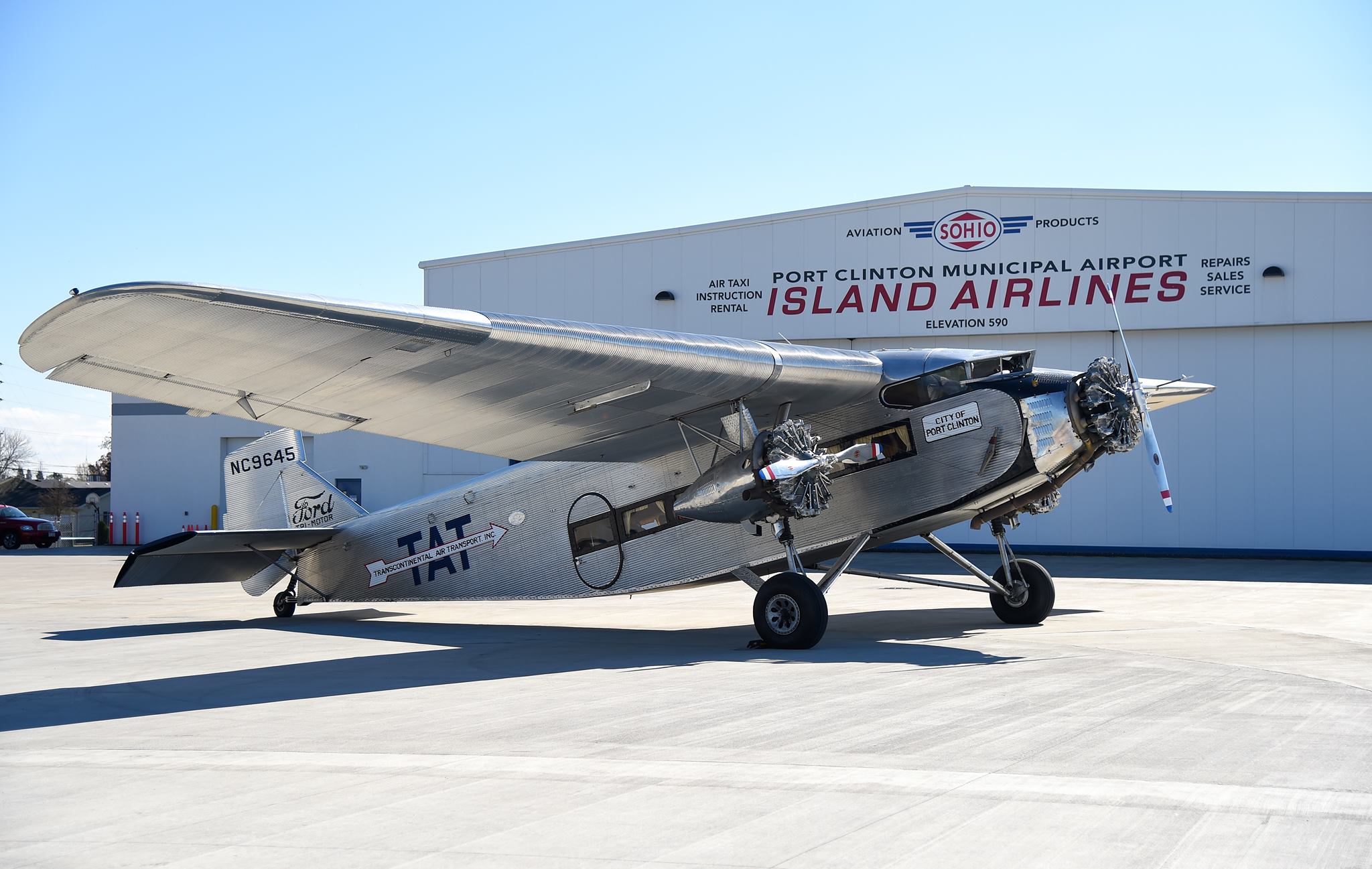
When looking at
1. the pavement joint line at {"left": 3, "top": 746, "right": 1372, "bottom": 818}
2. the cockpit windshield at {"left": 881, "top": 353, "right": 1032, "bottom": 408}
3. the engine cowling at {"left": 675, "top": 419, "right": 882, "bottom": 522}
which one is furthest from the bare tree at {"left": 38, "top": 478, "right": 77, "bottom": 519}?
the pavement joint line at {"left": 3, "top": 746, "right": 1372, "bottom": 818}

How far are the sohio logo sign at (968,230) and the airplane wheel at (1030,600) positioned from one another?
20.3 meters

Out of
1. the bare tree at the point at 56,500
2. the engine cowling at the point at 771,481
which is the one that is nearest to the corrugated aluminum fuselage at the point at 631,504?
the engine cowling at the point at 771,481

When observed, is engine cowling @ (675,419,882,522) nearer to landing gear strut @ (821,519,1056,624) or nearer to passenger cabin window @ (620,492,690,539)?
passenger cabin window @ (620,492,690,539)

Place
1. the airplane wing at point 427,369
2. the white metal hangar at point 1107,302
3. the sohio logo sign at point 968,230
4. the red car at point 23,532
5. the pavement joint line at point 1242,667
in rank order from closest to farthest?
the airplane wing at point 427,369, the pavement joint line at point 1242,667, the white metal hangar at point 1107,302, the sohio logo sign at point 968,230, the red car at point 23,532

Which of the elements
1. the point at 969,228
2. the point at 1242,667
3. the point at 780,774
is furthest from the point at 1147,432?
the point at 969,228

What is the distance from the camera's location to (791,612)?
1309 cm

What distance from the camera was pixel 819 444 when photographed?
1442 cm

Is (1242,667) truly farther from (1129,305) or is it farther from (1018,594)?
(1129,305)

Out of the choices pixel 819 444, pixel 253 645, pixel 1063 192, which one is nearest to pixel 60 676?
pixel 253 645

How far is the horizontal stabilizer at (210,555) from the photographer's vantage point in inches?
639

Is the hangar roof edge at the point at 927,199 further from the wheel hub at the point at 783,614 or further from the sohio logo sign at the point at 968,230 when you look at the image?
the wheel hub at the point at 783,614

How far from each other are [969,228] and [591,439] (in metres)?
23.0

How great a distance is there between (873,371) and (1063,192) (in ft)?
72.2

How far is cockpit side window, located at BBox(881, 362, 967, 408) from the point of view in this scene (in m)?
14.0
